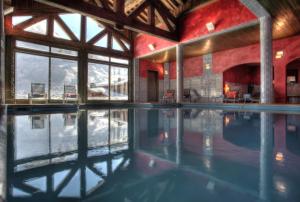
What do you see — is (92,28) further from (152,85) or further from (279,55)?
(279,55)

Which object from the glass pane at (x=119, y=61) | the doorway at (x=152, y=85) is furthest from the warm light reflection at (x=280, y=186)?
the doorway at (x=152, y=85)

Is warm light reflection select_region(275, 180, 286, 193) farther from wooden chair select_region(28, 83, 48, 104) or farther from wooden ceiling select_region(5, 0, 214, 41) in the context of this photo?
wooden chair select_region(28, 83, 48, 104)

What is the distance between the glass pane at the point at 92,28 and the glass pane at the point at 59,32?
113 cm

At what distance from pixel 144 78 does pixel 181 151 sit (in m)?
11.2

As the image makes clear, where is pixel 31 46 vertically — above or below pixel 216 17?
below

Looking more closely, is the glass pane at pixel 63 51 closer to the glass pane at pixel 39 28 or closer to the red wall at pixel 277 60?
the glass pane at pixel 39 28

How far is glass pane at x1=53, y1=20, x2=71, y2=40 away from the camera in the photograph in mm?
8883

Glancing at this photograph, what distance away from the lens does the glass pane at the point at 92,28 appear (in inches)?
392

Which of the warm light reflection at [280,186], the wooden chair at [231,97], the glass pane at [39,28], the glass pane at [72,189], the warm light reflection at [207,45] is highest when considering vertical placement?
the glass pane at [39,28]

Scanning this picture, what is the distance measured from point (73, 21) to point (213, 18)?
22.6 feet

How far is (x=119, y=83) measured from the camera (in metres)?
11.5

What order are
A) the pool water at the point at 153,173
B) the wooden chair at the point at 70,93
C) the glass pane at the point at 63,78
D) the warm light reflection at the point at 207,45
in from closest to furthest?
the pool water at the point at 153,173, the warm light reflection at the point at 207,45, the wooden chair at the point at 70,93, the glass pane at the point at 63,78

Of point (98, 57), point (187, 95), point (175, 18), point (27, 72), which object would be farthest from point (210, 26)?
point (27, 72)

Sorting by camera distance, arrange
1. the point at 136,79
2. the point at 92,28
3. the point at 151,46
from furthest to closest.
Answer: the point at 136,79
the point at 151,46
the point at 92,28
